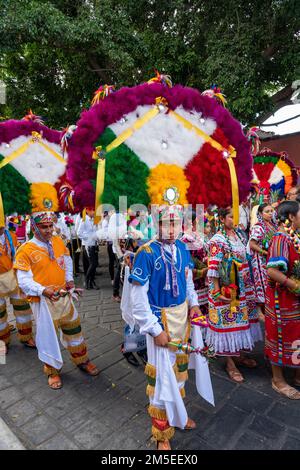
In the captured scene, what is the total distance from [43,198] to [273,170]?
3840 millimetres

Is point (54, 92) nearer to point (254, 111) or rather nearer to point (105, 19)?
point (105, 19)

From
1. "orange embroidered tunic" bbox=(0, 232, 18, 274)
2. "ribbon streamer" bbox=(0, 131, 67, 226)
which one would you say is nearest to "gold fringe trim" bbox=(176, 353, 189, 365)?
"ribbon streamer" bbox=(0, 131, 67, 226)

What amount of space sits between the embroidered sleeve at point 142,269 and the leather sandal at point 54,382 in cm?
189

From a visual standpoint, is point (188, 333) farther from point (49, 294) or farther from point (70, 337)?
point (70, 337)

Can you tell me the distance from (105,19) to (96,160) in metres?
8.47

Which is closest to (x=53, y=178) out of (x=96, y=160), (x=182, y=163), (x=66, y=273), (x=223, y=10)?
(x=66, y=273)

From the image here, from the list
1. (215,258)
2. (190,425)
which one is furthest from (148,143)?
(190,425)

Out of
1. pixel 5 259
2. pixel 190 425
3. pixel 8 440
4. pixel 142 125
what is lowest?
pixel 8 440

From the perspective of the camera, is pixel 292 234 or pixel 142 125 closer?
pixel 142 125

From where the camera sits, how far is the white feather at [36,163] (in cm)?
367

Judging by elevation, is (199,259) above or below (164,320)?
above

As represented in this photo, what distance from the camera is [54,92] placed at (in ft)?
36.9

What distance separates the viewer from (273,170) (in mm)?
5391

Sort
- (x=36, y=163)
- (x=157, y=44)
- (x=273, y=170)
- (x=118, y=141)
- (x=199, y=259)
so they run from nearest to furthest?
(x=118, y=141) < (x=36, y=163) < (x=199, y=259) < (x=273, y=170) < (x=157, y=44)
